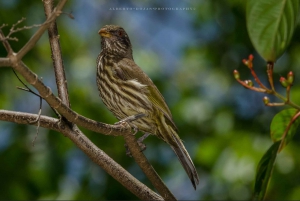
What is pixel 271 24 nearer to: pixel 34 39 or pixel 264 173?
pixel 264 173

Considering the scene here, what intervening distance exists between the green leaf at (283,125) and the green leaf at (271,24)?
0.60 meters

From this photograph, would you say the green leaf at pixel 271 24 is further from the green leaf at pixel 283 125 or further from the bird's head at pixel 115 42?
the bird's head at pixel 115 42

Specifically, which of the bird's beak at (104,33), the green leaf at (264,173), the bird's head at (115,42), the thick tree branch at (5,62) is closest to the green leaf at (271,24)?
the green leaf at (264,173)

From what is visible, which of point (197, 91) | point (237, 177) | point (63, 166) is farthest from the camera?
point (197, 91)

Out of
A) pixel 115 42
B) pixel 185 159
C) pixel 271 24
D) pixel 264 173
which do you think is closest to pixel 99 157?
pixel 185 159

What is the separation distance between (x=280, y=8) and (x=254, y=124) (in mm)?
4516

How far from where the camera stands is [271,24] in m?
2.12

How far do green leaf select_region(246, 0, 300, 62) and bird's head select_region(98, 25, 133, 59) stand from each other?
2.61 meters

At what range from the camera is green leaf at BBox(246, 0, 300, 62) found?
2.07 metres

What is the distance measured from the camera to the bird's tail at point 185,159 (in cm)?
381

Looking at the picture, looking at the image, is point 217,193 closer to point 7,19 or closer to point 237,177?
point 237,177

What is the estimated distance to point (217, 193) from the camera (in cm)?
591

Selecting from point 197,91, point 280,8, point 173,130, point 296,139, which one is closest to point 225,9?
point 197,91

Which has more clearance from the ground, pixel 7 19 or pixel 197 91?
pixel 7 19
